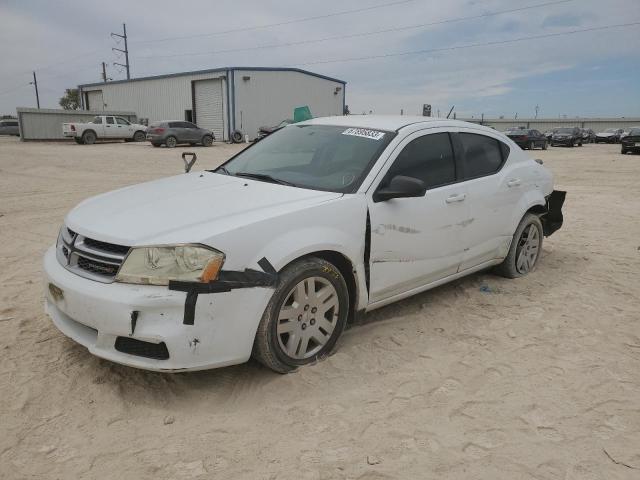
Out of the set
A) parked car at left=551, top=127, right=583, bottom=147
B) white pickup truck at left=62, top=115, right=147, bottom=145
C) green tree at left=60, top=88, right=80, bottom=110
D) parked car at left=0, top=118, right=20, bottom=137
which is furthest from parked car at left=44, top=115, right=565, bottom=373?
green tree at left=60, top=88, right=80, bottom=110

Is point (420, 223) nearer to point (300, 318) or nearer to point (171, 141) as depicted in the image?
point (300, 318)

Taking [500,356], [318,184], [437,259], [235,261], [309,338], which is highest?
[318,184]

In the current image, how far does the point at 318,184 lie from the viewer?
3475mm

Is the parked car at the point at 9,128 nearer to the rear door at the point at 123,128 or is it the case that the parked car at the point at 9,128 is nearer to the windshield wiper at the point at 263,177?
the rear door at the point at 123,128

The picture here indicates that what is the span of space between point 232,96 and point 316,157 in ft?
101

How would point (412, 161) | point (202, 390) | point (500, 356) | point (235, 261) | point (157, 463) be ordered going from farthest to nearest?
point (412, 161), point (500, 356), point (202, 390), point (235, 261), point (157, 463)

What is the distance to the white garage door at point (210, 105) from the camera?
33.8m

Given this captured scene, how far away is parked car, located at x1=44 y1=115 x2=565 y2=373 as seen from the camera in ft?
8.61

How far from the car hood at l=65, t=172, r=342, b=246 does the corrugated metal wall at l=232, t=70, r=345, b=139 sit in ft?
100

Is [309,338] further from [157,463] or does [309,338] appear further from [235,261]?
[157,463]

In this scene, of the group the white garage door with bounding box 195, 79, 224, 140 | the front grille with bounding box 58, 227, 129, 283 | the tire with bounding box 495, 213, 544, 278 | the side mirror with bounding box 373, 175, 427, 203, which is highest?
the white garage door with bounding box 195, 79, 224, 140

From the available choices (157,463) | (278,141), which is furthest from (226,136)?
(157,463)

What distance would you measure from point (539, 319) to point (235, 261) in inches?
106

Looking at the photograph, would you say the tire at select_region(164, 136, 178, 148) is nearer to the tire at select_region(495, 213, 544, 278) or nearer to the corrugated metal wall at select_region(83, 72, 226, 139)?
the corrugated metal wall at select_region(83, 72, 226, 139)
